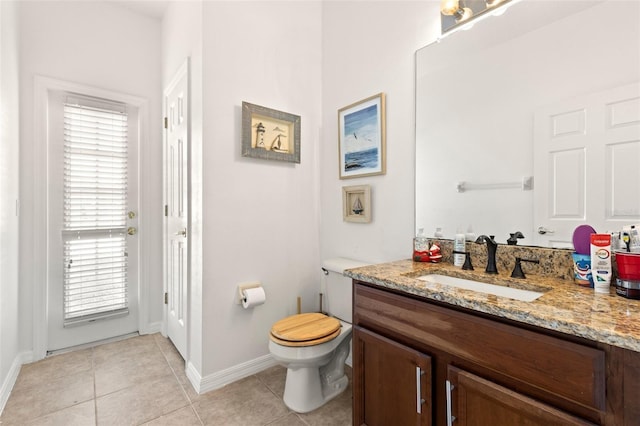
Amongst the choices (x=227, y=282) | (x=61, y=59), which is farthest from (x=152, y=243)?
(x=61, y=59)

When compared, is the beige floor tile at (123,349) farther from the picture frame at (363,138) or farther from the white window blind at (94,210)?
the picture frame at (363,138)

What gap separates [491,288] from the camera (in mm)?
1243

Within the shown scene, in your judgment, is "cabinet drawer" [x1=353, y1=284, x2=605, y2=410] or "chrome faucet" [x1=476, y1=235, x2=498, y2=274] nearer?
"cabinet drawer" [x1=353, y1=284, x2=605, y2=410]

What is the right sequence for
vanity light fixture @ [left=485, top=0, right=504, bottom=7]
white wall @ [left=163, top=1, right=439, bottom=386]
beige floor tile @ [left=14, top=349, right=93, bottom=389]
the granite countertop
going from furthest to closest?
beige floor tile @ [left=14, top=349, right=93, bottom=389] → white wall @ [left=163, top=1, right=439, bottom=386] → vanity light fixture @ [left=485, top=0, right=504, bottom=7] → the granite countertop

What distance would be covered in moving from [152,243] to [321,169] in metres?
1.71

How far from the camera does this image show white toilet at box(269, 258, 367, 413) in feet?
5.35

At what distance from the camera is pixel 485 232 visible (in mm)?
1462

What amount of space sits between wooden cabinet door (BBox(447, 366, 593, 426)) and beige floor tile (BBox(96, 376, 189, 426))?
60.3 inches

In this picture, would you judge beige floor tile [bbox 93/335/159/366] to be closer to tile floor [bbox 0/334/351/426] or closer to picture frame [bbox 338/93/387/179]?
tile floor [bbox 0/334/351/426]

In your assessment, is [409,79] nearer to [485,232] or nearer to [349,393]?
[485,232]

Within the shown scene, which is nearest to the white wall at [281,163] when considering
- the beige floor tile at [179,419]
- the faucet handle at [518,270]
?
the beige floor tile at [179,419]

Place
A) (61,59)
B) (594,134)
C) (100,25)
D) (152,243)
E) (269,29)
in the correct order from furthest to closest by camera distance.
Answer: (152,243), (100,25), (61,59), (269,29), (594,134)

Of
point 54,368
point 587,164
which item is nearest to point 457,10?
point 587,164

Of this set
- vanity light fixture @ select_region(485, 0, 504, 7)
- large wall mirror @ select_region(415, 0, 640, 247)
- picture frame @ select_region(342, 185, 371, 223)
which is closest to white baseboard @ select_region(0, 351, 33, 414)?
picture frame @ select_region(342, 185, 371, 223)
